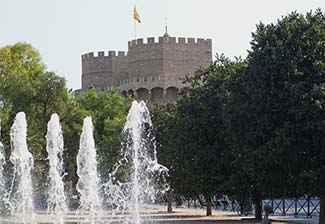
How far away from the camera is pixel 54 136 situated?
3284 centimetres

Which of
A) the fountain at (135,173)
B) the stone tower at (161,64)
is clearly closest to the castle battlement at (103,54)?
the stone tower at (161,64)

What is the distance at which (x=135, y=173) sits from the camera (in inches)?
1105

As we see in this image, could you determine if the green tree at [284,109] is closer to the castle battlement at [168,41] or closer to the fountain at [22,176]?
the fountain at [22,176]

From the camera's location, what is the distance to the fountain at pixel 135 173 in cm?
2677

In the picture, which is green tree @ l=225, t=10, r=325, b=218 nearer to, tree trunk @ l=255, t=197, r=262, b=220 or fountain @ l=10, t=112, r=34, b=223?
tree trunk @ l=255, t=197, r=262, b=220

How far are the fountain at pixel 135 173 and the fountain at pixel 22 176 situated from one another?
3.22m

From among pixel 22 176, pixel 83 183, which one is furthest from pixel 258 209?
pixel 22 176

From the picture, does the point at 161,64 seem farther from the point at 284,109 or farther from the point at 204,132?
the point at 284,109

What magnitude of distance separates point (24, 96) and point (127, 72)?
37.1m

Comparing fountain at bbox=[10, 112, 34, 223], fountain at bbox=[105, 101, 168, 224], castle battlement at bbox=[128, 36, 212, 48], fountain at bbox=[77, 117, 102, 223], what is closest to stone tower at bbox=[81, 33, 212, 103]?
castle battlement at bbox=[128, 36, 212, 48]

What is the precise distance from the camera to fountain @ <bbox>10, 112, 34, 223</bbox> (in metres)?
28.8

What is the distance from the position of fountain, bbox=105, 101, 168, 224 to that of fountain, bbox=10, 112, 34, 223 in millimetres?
3221

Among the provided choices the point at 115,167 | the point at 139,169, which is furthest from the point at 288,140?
the point at 115,167

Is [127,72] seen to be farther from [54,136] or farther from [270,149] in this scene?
[270,149]
